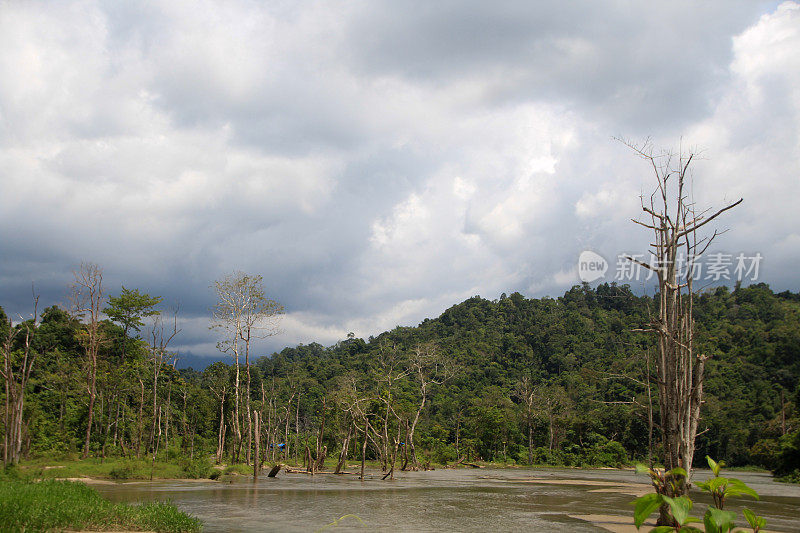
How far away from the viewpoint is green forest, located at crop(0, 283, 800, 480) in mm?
38688

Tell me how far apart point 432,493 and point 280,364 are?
263 ft

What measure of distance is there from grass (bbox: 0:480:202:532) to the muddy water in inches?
87.0

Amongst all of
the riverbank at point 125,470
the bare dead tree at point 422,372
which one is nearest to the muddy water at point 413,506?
the riverbank at point 125,470

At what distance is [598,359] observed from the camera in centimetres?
7662

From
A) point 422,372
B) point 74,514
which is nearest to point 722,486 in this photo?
point 74,514

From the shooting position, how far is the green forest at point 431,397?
38688mm

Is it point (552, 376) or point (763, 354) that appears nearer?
point (763, 354)

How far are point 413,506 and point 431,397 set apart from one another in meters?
56.2

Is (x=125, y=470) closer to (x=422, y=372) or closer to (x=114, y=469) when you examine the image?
(x=114, y=469)

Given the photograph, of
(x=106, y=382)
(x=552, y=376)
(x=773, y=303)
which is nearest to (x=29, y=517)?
(x=106, y=382)

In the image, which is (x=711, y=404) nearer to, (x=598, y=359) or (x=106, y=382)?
(x=598, y=359)

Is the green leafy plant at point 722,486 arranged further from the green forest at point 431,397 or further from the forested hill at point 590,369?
the forested hill at point 590,369

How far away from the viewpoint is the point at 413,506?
2094cm

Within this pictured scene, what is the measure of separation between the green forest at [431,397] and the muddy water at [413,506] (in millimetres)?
4847
